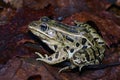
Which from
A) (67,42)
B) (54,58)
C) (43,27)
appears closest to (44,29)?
(43,27)

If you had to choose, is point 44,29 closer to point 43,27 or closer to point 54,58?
point 43,27

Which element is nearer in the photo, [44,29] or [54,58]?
[54,58]

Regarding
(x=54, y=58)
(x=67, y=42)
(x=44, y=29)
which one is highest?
(x=44, y=29)

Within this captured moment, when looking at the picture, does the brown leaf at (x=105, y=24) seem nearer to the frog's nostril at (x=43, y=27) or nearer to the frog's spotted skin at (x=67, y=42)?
the frog's spotted skin at (x=67, y=42)

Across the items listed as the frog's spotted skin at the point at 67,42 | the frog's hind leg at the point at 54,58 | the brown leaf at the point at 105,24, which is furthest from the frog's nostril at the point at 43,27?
the brown leaf at the point at 105,24

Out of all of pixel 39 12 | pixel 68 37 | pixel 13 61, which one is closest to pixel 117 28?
pixel 68 37

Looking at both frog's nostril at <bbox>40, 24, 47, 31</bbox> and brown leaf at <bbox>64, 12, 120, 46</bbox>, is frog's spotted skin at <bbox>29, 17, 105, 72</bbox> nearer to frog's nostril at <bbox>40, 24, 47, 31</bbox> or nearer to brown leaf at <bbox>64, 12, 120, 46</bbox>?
frog's nostril at <bbox>40, 24, 47, 31</bbox>

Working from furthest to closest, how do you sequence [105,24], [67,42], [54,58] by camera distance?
1. [105,24]
2. [67,42]
3. [54,58]
